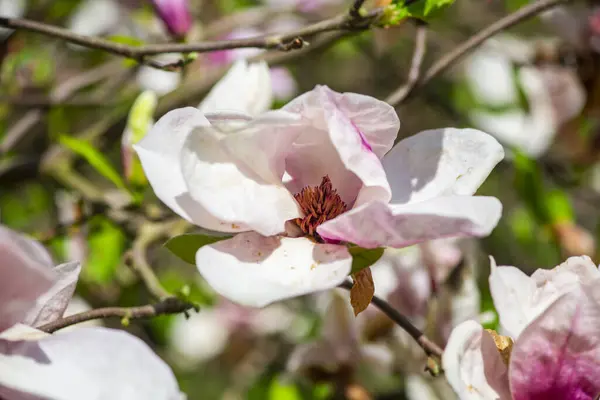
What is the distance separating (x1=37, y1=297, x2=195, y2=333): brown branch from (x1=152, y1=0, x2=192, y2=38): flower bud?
551 millimetres

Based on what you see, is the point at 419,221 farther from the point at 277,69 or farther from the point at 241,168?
the point at 277,69

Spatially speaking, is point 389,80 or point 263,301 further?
point 389,80

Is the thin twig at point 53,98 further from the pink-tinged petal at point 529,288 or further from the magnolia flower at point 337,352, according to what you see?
the pink-tinged petal at point 529,288

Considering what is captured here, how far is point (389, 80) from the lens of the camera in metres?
1.55

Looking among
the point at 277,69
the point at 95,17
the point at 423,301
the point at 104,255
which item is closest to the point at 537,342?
the point at 423,301

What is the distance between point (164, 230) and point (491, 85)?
3.91ft

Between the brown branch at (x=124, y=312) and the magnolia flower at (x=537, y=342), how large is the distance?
184mm

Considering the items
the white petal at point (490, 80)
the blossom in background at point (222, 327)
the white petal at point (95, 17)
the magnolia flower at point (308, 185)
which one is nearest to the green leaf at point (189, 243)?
the magnolia flower at point (308, 185)

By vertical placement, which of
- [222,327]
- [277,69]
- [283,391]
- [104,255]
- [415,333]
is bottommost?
[222,327]

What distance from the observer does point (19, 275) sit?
40 cm

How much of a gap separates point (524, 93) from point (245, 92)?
62cm

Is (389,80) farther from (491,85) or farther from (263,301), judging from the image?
(263,301)

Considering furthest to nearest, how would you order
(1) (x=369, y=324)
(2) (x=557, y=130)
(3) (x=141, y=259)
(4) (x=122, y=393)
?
(2) (x=557, y=130) < (1) (x=369, y=324) < (3) (x=141, y=259) < (4) (x=122, y=393)

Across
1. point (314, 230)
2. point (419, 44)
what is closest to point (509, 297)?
point (314, 230)
